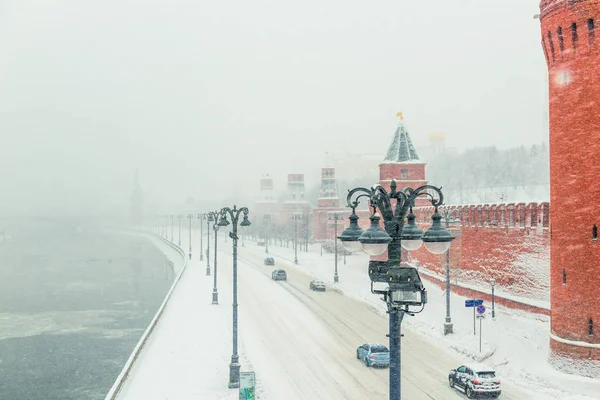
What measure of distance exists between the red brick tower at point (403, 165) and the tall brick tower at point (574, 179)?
3300 centimetres

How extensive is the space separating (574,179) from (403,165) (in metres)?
34.7

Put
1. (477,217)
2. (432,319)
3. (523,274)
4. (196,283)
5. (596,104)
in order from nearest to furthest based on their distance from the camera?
1. (596,104)
2. (523,274)
3. (432,319)
4. (477,217)
5. (196,283)

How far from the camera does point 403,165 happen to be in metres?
56.8

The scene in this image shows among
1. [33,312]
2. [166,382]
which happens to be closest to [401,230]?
[166,382]

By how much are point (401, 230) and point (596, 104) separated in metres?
16.6

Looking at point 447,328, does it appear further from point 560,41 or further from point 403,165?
point 403,165

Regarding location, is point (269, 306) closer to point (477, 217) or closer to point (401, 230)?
point (477, 217)

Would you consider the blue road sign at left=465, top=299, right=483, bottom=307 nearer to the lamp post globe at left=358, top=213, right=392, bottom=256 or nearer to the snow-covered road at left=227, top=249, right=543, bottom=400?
the snow-covered road at left=227, top=249, right=543, bottom=400

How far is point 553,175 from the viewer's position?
23.4 m

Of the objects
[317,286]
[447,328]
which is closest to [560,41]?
[447,328]

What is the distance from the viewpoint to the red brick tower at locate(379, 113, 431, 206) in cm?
5641

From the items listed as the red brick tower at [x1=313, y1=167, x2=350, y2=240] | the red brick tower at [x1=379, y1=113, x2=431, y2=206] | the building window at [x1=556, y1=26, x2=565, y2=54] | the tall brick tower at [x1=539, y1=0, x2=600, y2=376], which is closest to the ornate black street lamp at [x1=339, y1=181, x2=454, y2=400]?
the tall brick tower at [x1=539, y1=0, x2=600, y2=376]

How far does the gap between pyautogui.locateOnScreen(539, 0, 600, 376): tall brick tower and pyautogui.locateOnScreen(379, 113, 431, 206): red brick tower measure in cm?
3300

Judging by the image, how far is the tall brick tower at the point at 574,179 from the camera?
21.4 meters
